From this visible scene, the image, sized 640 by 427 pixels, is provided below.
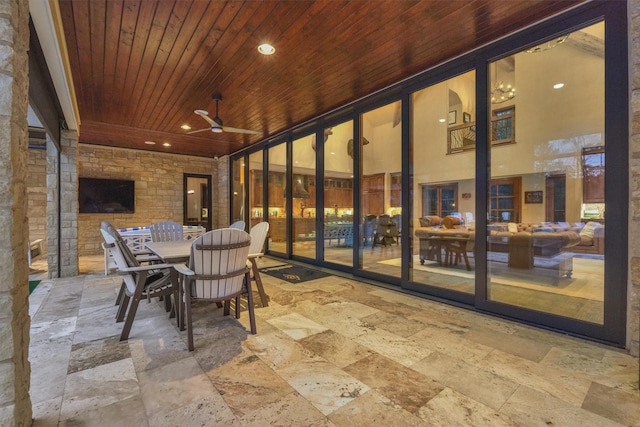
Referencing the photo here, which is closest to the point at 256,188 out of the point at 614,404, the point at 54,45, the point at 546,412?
the point at 54,45

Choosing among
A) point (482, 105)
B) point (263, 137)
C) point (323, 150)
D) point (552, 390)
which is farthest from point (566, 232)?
point (263, 137)

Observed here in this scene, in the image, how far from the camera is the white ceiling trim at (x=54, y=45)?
222 cm

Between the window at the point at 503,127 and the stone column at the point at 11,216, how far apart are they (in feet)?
12.4

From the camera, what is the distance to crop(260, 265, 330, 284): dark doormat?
4.61 m

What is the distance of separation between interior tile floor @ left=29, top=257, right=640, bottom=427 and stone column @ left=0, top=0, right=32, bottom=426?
42 centimetres

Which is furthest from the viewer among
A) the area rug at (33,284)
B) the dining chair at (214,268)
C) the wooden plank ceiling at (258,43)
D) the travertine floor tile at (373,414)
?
the area rug at (33,284)

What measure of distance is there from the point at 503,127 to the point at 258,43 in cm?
295

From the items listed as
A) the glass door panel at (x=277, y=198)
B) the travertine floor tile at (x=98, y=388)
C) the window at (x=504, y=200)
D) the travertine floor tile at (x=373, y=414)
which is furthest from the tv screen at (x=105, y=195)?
the window at (x=504, y=200)

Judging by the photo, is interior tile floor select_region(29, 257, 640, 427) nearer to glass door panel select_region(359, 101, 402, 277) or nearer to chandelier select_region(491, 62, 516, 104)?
glass door panel select_region(359, 101, 402, 277)

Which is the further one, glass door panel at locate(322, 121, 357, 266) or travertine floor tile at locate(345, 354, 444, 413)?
glass door panel at locate(322, 121, 357, 266)

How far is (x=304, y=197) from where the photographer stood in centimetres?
614

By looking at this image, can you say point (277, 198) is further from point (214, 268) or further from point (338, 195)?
point (214, 268)

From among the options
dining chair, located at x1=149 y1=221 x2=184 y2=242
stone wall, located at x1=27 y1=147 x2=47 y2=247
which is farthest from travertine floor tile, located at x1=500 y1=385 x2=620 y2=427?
stone wall, located at x1=27 y1=147 x2=47 y2=247

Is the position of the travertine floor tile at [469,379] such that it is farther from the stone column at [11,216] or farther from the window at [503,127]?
the window at [503,127]
